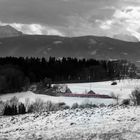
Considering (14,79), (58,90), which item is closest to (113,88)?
(58,90)

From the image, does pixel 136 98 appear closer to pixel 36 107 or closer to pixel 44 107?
pixel 44 107

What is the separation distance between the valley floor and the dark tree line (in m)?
87.8

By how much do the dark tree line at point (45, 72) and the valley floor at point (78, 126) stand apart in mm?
87750

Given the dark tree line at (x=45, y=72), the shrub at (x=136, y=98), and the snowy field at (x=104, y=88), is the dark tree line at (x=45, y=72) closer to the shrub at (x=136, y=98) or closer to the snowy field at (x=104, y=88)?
the snowy field at (x=104, y=88)

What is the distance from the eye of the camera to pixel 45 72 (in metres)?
155

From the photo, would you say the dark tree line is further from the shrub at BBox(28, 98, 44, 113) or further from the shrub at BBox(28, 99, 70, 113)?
the shrub at BBox(28, 99, 70, 113)

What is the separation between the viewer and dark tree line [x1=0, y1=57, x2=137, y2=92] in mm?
124688

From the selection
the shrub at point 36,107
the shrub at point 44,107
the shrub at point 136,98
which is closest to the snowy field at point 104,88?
the shrub at point 136,98

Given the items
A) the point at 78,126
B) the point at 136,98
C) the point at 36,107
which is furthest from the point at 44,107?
the point at 78,126

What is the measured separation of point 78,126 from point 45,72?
12764cm

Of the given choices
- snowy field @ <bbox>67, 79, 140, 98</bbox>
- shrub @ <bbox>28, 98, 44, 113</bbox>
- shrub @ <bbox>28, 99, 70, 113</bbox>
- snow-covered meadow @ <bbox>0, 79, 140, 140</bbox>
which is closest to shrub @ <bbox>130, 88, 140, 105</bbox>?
shrub @ <bbox>28, 99, 70, 113</bbox>

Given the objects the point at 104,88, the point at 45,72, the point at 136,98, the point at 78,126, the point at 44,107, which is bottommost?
the point at 44,107

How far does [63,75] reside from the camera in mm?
167250

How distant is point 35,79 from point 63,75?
27.9 meters
